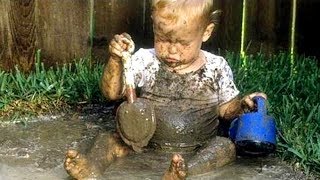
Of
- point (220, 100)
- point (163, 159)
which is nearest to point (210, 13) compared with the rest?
point (220, 100)

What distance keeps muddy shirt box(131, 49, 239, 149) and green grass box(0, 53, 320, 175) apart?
0.42 meters

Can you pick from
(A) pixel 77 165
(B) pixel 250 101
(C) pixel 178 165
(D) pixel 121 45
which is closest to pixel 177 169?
(C) pixel 178 165

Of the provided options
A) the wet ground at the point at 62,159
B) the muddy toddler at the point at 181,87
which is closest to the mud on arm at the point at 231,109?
the muddy toddler at the point at 181,87

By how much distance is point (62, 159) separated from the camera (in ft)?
13.7

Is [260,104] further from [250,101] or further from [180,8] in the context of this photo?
[180,8]

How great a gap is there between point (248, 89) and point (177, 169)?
1.70m

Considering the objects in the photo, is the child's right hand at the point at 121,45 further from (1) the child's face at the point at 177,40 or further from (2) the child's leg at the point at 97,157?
(2) the child's leg at the point at 97,157

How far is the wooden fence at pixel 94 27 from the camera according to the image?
227 inches

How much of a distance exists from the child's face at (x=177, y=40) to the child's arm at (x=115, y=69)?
18 centimetres

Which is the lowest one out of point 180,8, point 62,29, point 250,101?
point 250,101

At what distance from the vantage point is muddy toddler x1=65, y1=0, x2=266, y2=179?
4.07m

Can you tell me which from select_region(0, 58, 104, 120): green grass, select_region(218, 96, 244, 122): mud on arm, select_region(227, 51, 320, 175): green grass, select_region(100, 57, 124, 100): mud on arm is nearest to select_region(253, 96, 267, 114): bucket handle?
select_region(218, 96, 244, 122): mud on arm

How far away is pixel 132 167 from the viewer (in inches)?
159

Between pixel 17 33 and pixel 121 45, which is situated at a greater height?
pixel 121 45
